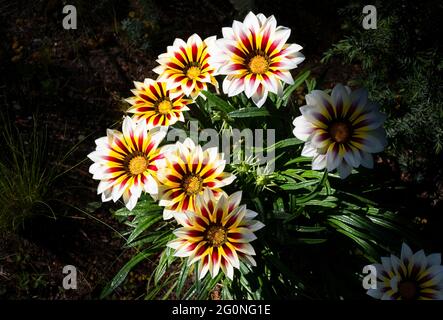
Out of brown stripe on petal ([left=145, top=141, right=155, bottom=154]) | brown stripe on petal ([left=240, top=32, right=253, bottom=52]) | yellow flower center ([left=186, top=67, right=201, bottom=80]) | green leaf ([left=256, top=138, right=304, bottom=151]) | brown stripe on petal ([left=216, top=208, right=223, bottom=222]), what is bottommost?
brown stripe on petal ([left=216, top=208, right=223, bottom=222])

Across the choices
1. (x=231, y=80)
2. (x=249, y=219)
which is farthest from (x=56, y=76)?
(x=249, y=219)

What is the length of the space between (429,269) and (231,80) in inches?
34.9

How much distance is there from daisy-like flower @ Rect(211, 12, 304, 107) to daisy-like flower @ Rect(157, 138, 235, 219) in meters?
0.23

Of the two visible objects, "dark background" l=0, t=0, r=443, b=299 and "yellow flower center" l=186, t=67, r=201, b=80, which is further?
"dark background" l=0, t=0, r=443, b=299

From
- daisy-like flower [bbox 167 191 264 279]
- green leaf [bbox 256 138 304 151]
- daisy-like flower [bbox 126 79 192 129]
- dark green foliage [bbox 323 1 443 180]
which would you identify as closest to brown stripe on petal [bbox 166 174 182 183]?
daisy-like flower [bbox 167 191 264 279]

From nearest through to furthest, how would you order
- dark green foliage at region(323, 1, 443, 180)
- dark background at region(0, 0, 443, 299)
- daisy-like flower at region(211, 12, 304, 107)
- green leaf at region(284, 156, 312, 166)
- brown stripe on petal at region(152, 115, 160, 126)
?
daisy-like flower at region(211, 12, 304, 107), brown stripe on petal at region(152, 115, 160, 126), green leaf at region(284, 156, 312, 166), dark green foliage at region(323, 1, 443, 180), dark background at region(0, 0, 443, 299)

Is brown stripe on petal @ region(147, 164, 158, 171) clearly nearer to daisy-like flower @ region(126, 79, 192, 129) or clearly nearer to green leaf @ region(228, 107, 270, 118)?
daisy-like flower @ region(126, 79, 192, 129)

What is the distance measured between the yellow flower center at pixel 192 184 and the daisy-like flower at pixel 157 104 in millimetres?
234

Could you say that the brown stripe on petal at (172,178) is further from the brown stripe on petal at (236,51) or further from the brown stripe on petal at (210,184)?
the brown stripe on petal at (236,51)

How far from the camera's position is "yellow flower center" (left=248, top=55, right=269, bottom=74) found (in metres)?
1.63

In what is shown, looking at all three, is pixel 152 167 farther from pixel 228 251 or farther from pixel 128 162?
pixel 228 251

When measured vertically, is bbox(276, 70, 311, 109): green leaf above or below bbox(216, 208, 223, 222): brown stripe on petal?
above

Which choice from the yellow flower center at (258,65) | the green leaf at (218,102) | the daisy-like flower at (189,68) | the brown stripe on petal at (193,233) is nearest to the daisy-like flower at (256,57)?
the yellow flower center at (258,65)

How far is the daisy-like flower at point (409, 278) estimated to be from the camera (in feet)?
5.08
